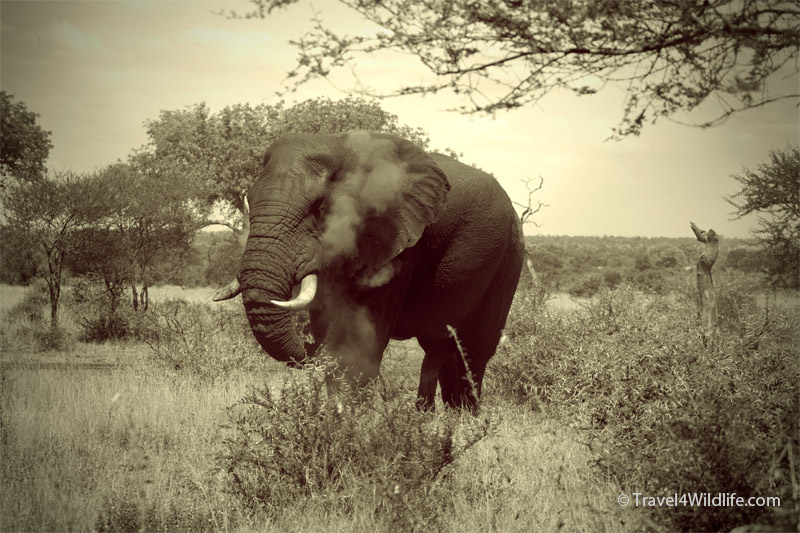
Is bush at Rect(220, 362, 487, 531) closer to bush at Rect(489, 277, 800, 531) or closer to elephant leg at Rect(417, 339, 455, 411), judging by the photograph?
bush at Rect(489, 277, 800, 531)

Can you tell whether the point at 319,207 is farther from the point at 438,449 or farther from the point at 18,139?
the point at 18,139

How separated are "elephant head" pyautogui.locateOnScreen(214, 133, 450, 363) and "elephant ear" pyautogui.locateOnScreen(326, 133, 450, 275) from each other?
1cm

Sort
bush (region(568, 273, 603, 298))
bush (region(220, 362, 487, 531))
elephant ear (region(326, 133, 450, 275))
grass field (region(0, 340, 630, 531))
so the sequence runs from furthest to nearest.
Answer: bush (region(568, 273, 603, 298))
elephant ear (region(326, 133, 450, 275))
bush (region(220, 362, 487, 531))
grass field (region(0, 340, 630, 531))

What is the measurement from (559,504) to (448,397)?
4495mm

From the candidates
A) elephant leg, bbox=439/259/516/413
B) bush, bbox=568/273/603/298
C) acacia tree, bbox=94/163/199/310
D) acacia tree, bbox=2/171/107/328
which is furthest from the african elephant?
bush, bbox=568/273/603/298

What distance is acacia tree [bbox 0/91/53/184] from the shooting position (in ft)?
82.6

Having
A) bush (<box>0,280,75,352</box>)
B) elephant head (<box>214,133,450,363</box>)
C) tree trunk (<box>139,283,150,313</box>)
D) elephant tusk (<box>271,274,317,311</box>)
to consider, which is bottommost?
bush (<box>0,280,75,352</box>)

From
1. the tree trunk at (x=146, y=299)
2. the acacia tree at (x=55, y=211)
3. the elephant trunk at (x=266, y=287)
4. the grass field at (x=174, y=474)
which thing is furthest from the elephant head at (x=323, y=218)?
the acacia tree at (x=55, y=211)

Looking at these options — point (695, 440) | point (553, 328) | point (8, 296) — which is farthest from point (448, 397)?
point (8, 296)

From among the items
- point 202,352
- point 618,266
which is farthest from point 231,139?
point 618,266

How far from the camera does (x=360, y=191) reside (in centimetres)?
777

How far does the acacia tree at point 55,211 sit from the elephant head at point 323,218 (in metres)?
11.9

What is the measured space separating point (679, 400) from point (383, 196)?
349 cm

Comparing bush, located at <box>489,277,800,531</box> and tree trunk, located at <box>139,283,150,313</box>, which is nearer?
bush, located at <box>489,277,800,531</box>
